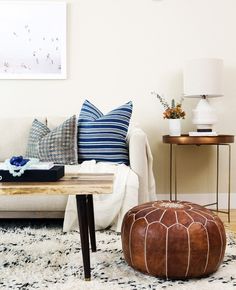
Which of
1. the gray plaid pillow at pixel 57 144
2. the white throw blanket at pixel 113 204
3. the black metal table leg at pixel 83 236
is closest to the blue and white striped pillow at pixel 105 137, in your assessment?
the gray plaid pillow at pixel 57 144

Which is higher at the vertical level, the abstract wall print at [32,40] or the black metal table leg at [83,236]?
the abstract wall print at [32,40]

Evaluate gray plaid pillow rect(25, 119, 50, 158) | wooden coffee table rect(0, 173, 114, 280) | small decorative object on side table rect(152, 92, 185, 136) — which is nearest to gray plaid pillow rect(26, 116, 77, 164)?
gray plaid pillow rect(25, 119, 50, 158)

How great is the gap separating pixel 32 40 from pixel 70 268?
2345mm

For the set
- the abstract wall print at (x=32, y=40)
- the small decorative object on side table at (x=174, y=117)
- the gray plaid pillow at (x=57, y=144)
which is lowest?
the gray plaid pillow at (x=57, y=144)

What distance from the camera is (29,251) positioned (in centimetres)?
228

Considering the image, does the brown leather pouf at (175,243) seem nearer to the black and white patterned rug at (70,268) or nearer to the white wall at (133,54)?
the black and white patterned rug at (70,268)

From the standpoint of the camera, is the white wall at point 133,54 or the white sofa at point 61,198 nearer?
the white sofa at point 61,198

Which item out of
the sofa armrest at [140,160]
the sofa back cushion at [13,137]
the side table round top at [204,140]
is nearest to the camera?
the sofa armrest at [140,160]

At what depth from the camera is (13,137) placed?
338cm

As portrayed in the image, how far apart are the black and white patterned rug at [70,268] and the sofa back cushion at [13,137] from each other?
0.91m

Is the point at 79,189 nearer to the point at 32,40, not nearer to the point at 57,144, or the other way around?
the point at 57,144

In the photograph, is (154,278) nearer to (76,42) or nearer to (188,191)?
(188,191)

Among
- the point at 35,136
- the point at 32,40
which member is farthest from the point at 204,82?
the point at 32,40

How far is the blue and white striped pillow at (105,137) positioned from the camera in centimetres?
313
